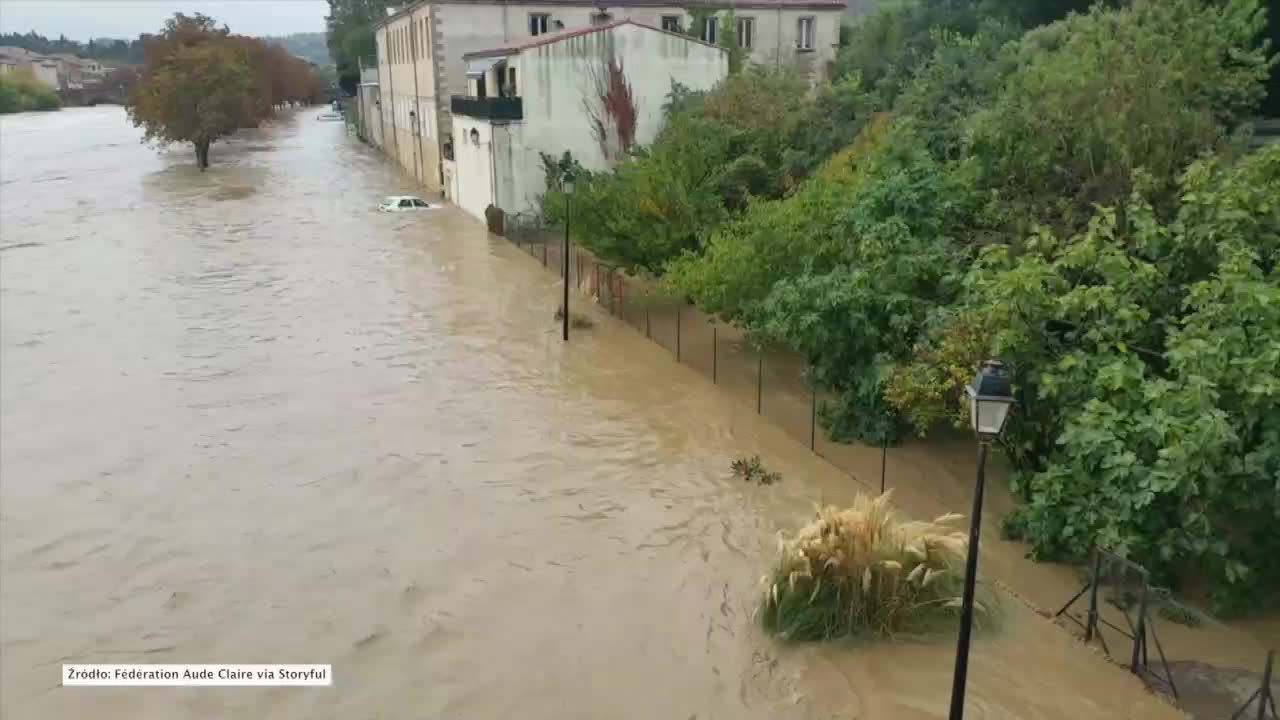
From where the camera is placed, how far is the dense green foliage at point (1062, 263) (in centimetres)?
1048

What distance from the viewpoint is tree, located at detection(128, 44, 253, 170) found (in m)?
60.2

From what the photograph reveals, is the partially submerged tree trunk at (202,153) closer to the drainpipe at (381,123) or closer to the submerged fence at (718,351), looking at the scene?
the drainpipe at (381,123)

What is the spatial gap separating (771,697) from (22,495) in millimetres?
11193

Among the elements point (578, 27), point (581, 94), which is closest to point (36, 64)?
point (578, 27)

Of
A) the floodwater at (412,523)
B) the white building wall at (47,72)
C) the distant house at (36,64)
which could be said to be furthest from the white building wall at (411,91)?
the white building wall at (47,72)

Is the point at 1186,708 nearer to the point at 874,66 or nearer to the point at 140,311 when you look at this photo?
the point at 140,311

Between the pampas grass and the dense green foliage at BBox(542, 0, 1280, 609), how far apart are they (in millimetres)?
1713

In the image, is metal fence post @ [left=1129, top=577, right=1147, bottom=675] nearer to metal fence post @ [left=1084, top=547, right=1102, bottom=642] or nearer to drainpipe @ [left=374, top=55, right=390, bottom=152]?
metal fence post @ [left=1084, top=547, right=1102, bottom=642]

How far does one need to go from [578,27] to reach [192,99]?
30028 millimetres

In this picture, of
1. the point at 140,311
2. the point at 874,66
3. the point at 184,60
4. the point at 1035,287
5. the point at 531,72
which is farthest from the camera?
the point at 184,60

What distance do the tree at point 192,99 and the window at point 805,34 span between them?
36.1 m

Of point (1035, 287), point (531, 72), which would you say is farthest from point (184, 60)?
point (1035, 287)

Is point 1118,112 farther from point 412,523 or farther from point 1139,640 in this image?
point 412,523

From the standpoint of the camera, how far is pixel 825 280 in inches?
631
